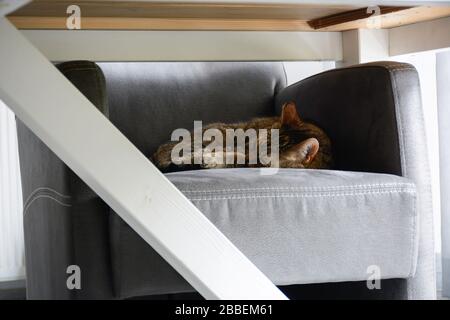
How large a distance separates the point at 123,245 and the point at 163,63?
896 millimetres

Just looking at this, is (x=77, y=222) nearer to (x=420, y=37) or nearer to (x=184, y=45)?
(x=184, y=45)

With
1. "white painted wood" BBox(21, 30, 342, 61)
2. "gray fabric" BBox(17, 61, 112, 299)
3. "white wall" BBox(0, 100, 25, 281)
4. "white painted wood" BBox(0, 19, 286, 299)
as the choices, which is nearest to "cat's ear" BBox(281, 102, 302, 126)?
"white painted wood" BBox(21, 30, 342, 61)

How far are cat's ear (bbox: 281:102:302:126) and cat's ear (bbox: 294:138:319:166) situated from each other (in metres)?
0.10

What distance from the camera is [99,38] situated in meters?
1.87

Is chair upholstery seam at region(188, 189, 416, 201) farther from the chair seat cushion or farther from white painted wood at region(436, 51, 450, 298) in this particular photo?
white painted wood at region(436, 51, 450, 298)

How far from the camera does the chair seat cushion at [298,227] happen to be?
1.23 m

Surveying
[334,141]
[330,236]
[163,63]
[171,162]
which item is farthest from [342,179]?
[163,63]

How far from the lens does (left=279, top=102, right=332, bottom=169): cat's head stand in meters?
1.55

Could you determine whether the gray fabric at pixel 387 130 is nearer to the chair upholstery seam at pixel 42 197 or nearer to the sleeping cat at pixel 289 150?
the sleeping cat at pixel 289 150

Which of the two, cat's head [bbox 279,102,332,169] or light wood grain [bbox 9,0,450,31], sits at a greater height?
light wood grain [bbox 9,0,450,31]

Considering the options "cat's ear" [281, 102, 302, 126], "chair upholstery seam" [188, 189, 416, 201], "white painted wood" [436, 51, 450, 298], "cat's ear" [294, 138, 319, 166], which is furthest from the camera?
"white painted wood" [436, 51, 450, 298]

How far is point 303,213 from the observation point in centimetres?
127

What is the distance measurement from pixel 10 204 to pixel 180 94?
0.96 meters

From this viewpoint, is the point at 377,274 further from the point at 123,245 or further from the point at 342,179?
the point at 123,245
